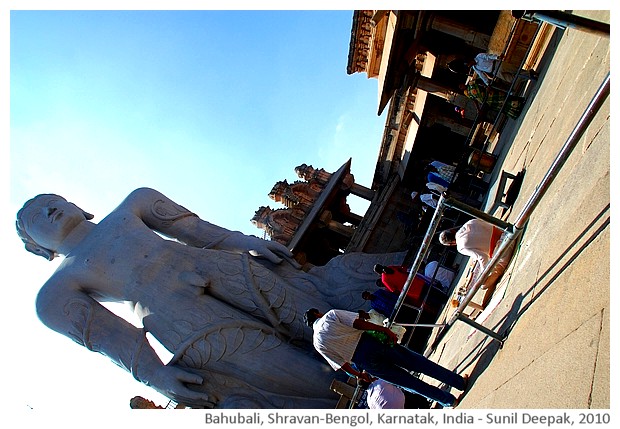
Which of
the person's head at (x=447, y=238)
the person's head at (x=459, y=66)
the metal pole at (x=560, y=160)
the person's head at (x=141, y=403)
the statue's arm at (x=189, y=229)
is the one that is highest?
the person's head at (x=459, y=66)

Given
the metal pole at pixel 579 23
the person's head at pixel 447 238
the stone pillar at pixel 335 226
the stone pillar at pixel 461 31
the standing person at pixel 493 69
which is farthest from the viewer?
the stone pillar at pixel 335 226

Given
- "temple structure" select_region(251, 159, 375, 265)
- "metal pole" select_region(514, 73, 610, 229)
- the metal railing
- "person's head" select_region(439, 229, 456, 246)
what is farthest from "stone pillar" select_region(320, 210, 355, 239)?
"metal pole" select_region(514, 73, 610, 229)

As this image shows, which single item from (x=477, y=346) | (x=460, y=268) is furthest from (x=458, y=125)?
(x=477, y=346)

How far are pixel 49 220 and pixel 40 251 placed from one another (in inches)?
27.6

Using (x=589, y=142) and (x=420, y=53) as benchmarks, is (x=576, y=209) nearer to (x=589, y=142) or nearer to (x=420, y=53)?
(x=589, y=142)

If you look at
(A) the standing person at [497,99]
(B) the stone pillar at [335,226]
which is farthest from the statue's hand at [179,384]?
(B) the stone pillar at [335,226]

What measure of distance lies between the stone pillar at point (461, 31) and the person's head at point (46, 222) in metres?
8.48

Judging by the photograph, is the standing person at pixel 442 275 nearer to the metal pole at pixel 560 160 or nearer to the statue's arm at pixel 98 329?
the metal pole at pixel 560 160

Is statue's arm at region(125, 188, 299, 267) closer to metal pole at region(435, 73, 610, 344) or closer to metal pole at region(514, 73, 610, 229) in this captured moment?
metal pole at region(435, 73, 610, 344)

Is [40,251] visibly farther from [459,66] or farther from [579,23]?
[459,66]

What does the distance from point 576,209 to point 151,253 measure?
6990 millimetres

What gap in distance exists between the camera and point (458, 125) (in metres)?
14.0

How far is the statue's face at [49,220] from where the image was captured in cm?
995

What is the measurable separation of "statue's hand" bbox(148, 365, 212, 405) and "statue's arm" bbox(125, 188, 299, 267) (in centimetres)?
247
